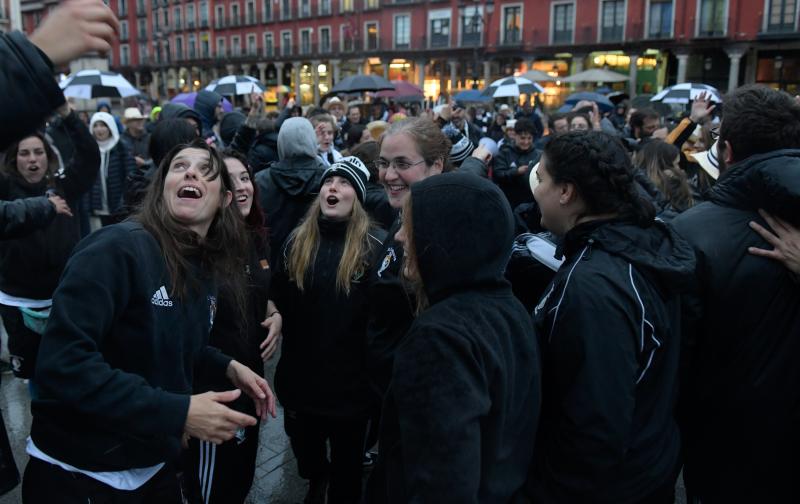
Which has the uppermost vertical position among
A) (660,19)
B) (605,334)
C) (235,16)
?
(235,16)

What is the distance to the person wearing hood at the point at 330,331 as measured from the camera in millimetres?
3068

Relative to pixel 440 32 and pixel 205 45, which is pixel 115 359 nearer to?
pixel 440 32

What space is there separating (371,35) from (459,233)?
4941 centimetres

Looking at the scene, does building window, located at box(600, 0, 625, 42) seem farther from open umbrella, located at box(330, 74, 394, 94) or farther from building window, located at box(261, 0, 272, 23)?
building window, located at box(261, 0, 272, 23)

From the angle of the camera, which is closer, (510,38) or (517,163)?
(517,163)

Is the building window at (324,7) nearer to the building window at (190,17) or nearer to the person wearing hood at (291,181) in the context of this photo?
the building window at (190,17)

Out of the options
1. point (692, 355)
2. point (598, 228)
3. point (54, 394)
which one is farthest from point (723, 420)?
point (54, 394)

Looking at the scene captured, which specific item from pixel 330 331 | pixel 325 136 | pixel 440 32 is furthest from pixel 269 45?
pixel 330 331

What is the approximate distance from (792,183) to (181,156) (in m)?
2.23

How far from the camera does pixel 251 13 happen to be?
185 feet

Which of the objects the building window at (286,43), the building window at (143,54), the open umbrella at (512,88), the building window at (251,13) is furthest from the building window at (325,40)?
the open umbrella at (512,88)

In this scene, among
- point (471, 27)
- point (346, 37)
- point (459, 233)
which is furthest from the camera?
point (346, 37)

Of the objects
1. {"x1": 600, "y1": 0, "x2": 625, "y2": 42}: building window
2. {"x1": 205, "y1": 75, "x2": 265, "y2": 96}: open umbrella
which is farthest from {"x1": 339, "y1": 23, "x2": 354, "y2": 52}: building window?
{"x1": 205, "y1": 75, "x2": 265, "y2": 96}: open umbrella

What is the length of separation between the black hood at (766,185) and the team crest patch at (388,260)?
1311mm
